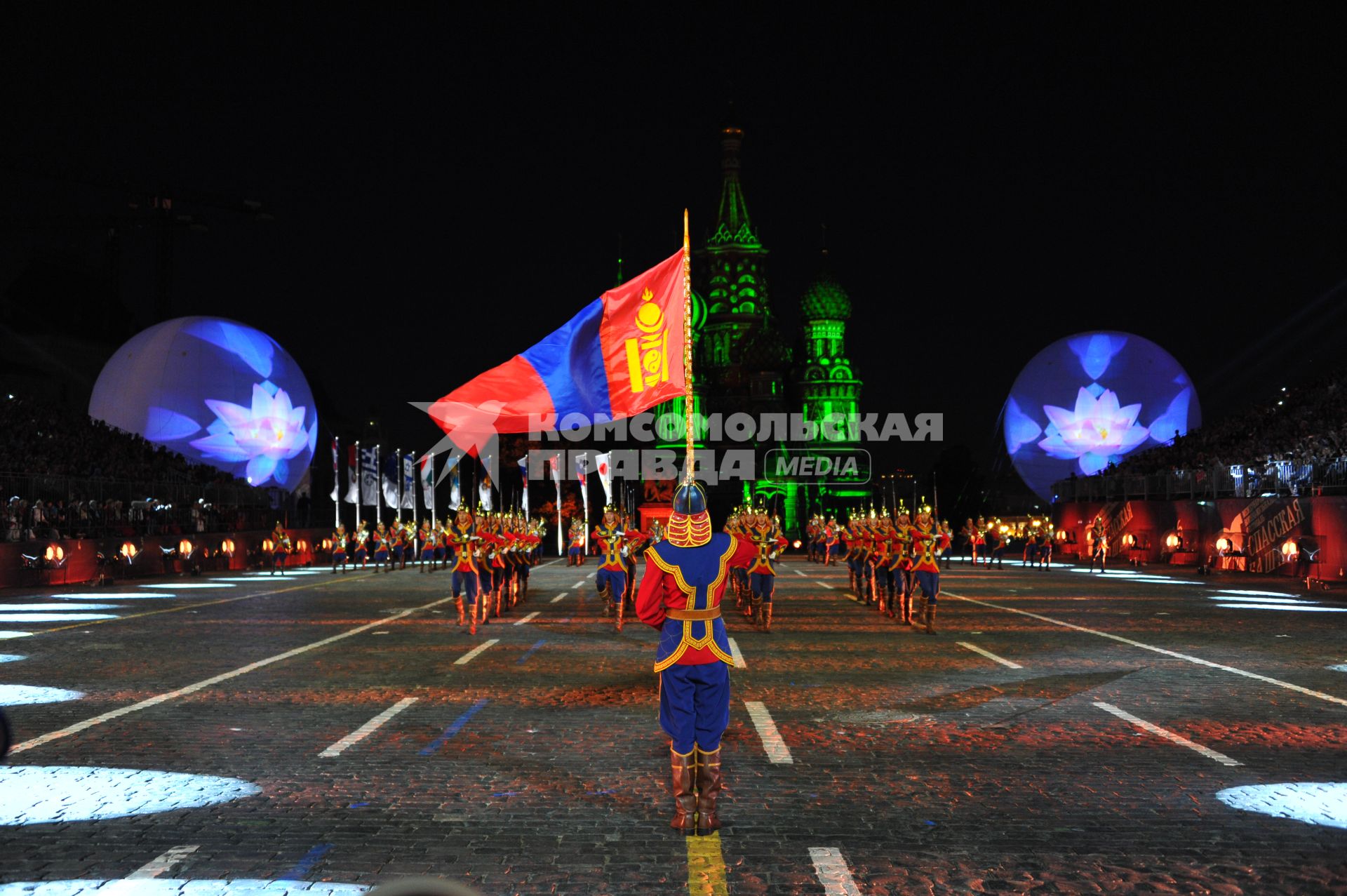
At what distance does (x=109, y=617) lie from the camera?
76.5 feet

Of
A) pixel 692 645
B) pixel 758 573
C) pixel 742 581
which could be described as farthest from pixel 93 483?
pixel 692 645

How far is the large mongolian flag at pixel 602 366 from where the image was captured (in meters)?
19.1

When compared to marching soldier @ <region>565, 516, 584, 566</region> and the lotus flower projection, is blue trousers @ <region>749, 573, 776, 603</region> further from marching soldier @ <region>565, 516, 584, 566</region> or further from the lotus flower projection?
the lotus flower projection

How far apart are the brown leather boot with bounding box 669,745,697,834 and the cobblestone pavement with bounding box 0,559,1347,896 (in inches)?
6.0

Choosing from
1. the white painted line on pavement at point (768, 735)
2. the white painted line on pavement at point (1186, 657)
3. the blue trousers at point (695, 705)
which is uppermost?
the blue trousers at point (695, 705)

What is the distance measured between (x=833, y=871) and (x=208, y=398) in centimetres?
5092

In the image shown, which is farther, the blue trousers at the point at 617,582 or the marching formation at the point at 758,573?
the blue trousers at the point at 617,582

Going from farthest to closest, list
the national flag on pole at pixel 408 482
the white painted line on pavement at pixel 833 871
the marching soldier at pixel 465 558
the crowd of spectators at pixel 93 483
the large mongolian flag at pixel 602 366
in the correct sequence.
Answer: the national flag on pole at pixel 408 482, the crowd of spectators at pixel 93 483, the marching soldier at pixel 465 558, the large mongolian flag at pixel 602 366, the white painted line on pavement at pixel 833 871

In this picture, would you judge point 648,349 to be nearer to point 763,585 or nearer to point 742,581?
point 763,585

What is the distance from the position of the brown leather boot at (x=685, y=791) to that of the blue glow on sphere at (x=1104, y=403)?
52.4m

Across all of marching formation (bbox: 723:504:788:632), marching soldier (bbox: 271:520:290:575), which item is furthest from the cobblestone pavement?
marching soldier (bbox: 271:520:290:575)

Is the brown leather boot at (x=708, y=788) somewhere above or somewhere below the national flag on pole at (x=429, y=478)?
below

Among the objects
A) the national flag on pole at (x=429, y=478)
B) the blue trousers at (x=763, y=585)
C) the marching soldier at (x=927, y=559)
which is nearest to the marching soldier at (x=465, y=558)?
the blue trousers at (x=763, y=585)

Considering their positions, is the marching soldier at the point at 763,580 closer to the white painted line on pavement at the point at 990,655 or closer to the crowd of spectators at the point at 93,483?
the white painted line on pavement at the point at 990,655
